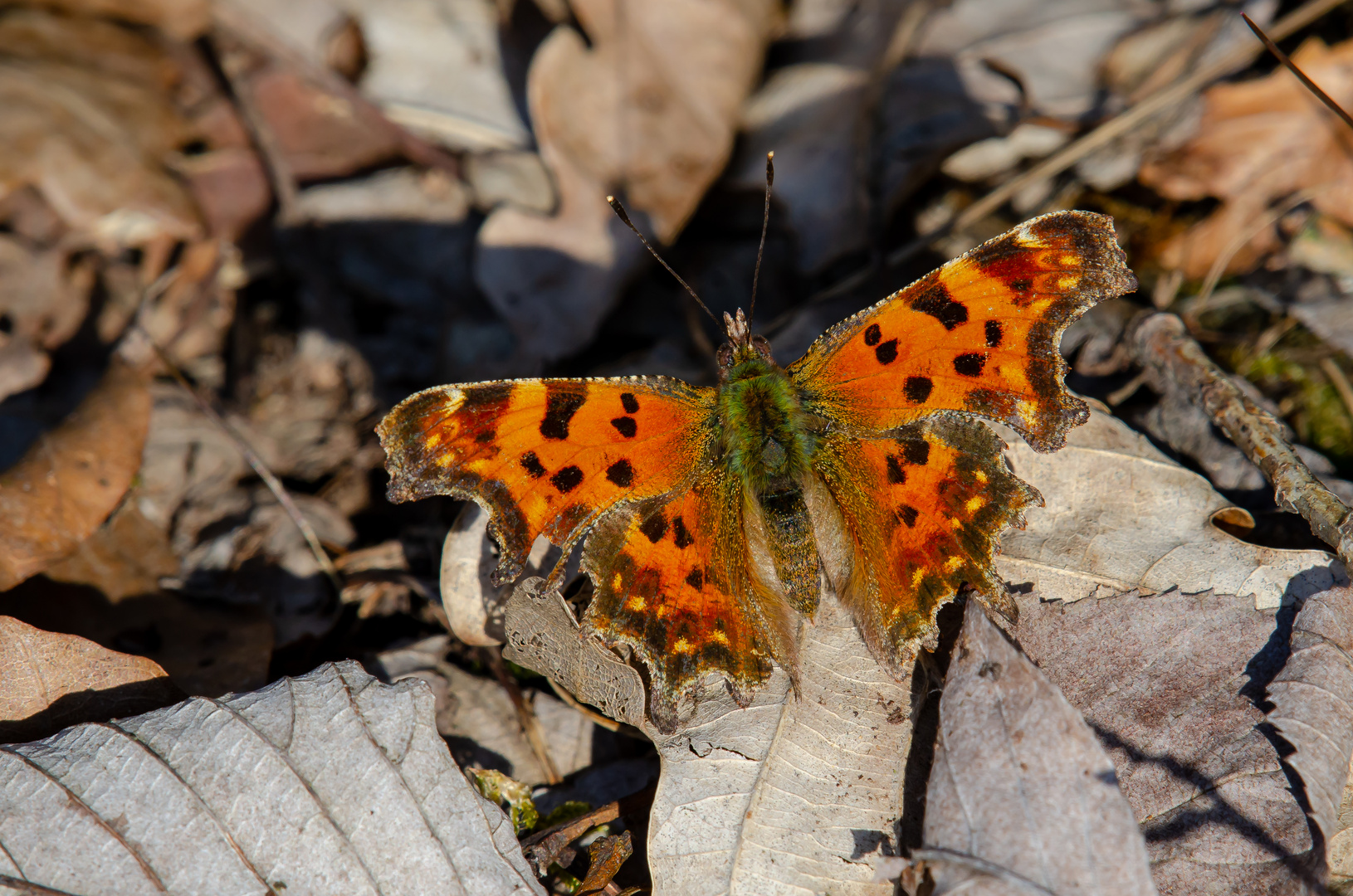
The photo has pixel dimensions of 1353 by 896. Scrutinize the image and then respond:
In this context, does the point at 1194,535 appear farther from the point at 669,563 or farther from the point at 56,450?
the point at 56,450

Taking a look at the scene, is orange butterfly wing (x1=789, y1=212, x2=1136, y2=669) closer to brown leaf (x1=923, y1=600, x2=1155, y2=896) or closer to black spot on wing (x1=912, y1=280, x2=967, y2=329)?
black spot on wing (x1=912, y1=280, x2=967, y2=329)

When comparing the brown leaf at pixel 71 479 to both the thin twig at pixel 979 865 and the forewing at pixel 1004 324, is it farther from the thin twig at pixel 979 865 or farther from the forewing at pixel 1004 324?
the thin twig at pixel 979 865

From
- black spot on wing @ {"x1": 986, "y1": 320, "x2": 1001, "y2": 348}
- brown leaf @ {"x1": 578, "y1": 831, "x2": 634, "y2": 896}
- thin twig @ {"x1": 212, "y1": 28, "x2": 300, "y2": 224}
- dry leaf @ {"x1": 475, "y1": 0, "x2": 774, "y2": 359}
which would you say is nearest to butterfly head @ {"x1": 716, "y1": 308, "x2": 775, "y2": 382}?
black spot on wing @ {"x1": 986, "y1": 320, "x2": 1001, "y2": 348}

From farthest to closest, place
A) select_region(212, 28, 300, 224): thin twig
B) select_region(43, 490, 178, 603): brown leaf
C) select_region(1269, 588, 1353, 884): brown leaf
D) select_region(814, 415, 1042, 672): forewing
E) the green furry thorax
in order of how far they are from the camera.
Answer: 1. select_region(212, 28, 300, 224): thin twig
2. select_region(43, 490, 178, 603): brown leaf
3. the green furry thorax
4. select_region(814, 415, 1042, 672): forewing
5. select_region(1269, 588, 1353, 884): brown leaf

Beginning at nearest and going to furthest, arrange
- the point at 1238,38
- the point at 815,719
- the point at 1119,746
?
the point at 1119,746 < the point at 815,719 < the point at 1238,38

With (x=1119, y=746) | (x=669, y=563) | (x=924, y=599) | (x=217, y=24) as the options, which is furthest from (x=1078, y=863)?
(x=217, y=24)

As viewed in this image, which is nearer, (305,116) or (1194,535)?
(1194,535)
